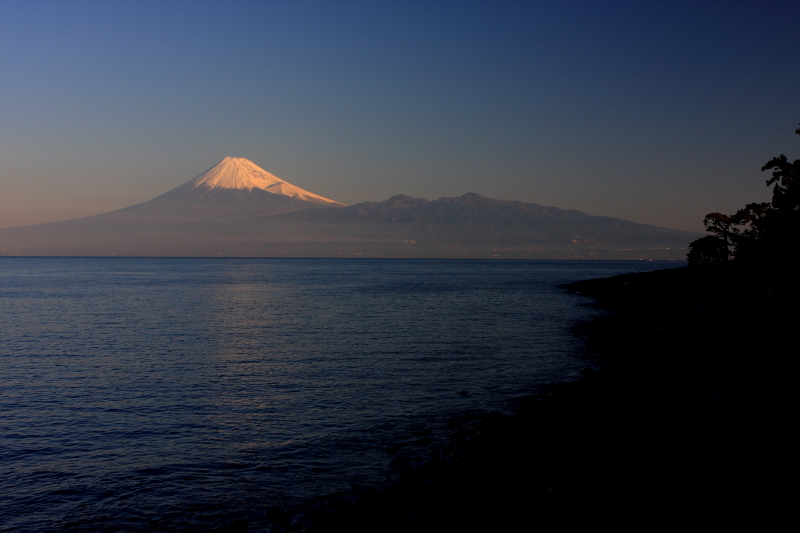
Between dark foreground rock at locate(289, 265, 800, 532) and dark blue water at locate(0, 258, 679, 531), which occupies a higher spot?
dark foreground rock at locate(289, 265, 800, 532)

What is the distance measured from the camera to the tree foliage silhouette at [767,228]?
37719 mm

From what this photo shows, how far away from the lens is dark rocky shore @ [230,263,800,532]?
23.8 feet

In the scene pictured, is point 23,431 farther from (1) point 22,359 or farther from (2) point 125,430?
(1) point 22,359

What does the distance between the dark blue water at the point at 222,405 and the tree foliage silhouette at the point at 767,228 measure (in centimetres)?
1898

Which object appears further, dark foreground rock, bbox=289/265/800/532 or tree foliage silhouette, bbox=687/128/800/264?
tree foliage silhouette, bbox=687/128/800/264

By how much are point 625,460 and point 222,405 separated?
461 inches

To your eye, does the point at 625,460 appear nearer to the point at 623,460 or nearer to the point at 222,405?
the point at 623,460

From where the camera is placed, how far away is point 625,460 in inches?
356

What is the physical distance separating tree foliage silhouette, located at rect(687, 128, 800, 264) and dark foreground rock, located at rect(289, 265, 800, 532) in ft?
85.7

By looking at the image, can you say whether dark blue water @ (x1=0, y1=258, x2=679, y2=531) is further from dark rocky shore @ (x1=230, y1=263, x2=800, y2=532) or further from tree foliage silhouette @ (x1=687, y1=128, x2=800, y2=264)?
tree foliage silhouette @ (x1=687, y1=128, x2=800, y2=264)

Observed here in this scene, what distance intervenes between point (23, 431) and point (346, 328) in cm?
2214

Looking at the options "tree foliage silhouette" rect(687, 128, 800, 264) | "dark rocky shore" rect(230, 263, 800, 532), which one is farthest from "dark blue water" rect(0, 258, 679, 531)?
"tree foliage silhouette" rect(687, 128, 800, 264)

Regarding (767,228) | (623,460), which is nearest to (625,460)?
(623,460)

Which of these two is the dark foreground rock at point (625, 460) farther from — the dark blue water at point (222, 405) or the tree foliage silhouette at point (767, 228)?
the tree foliage silhouette at point (767, 228)
